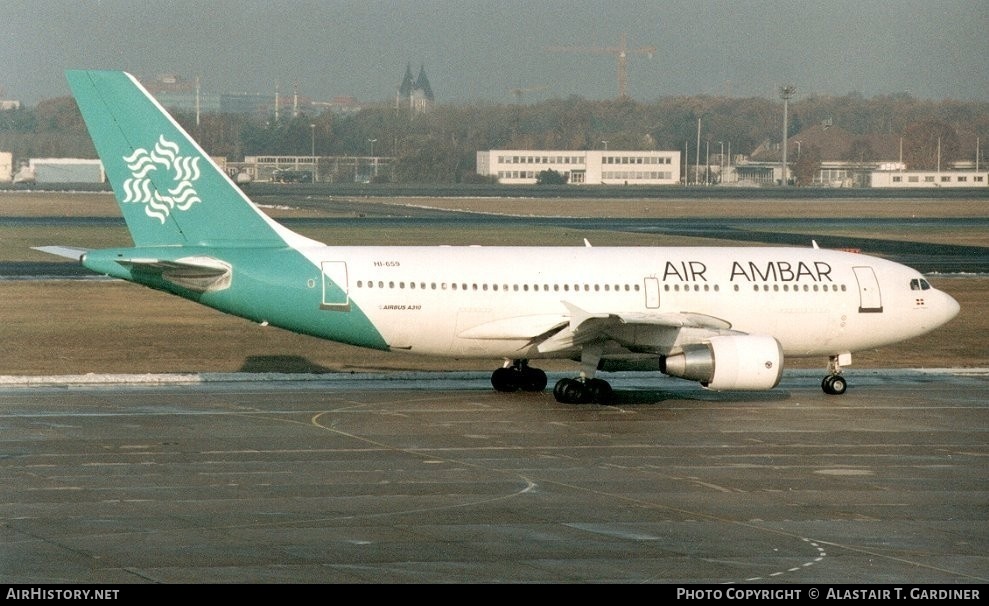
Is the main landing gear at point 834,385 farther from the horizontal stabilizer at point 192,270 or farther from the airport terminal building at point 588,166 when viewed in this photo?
the airport terminal building at point 588,166

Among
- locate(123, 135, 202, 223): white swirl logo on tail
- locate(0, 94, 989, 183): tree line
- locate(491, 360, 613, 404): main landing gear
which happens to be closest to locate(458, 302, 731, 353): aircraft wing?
locate(491, 360, 613, 404): main landing gear

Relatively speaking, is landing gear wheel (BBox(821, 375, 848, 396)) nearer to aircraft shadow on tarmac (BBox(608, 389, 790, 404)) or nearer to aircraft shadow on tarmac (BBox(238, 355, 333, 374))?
aircraft shadow on tarmac (BBox(608, 389, 790, 404))

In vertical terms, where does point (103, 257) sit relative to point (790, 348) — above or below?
above

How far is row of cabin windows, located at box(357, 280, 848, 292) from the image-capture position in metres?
35.7

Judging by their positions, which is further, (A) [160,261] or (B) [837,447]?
(A) [160,261]

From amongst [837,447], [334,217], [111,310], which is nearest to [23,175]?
[334,217]

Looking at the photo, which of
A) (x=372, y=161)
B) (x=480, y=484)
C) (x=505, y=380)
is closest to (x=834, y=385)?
(x=505, y=380)

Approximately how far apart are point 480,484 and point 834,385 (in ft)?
52.2

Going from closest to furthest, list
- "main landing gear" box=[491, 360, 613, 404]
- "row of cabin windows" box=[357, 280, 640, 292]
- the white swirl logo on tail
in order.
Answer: the white swirl logo on tail < "row of cabin windows" box=[357, 280, 640, 292] < "main landing gear" box=[491, 360, 613, 404]

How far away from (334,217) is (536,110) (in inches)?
2165

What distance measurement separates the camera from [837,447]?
30.1 metres

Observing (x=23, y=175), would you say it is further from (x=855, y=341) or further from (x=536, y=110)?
(x=855, y=341)

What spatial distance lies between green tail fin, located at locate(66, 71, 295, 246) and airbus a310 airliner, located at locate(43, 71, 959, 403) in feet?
0.11

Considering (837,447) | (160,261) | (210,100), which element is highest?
(210,100)
